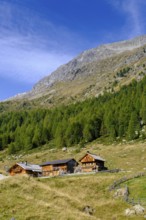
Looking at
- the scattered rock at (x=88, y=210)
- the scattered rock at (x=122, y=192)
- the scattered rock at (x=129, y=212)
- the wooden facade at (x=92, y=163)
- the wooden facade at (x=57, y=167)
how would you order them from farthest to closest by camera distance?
the wooden facade at (x=57, y=167) < the wooden facade at (x=92, y=163) < the scattered rock at (x=122, y=192) < the scattered rock at (x=88, y=210) < the scattered rock at (x=129, y=212)

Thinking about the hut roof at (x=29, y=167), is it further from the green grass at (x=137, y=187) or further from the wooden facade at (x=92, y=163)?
the green grass at (x=137, y=187)

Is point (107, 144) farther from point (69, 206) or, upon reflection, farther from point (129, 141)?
point (69, 206)

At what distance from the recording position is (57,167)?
345ft

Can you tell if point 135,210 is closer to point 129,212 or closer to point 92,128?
point 129,212

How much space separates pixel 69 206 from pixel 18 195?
7852mm

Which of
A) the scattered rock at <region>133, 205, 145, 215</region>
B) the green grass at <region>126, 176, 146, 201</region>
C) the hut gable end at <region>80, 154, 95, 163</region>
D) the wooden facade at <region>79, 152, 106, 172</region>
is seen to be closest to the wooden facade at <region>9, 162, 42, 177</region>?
the wooden facade at <region>79, 152, 106, 172</region>

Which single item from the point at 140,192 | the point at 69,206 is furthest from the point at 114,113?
the point at 69,206

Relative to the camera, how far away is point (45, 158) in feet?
418

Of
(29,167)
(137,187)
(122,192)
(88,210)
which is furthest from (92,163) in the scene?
(88,210)

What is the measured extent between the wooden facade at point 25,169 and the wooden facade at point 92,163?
1436 centimetres

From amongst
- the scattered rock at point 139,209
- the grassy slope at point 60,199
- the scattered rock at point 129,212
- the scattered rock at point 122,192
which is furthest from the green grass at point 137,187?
the scattered rock at point 129,212

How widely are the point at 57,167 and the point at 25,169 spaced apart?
1086 cm

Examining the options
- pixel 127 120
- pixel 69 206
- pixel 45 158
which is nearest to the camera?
pixel 69 206

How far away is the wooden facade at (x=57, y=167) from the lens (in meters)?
103
